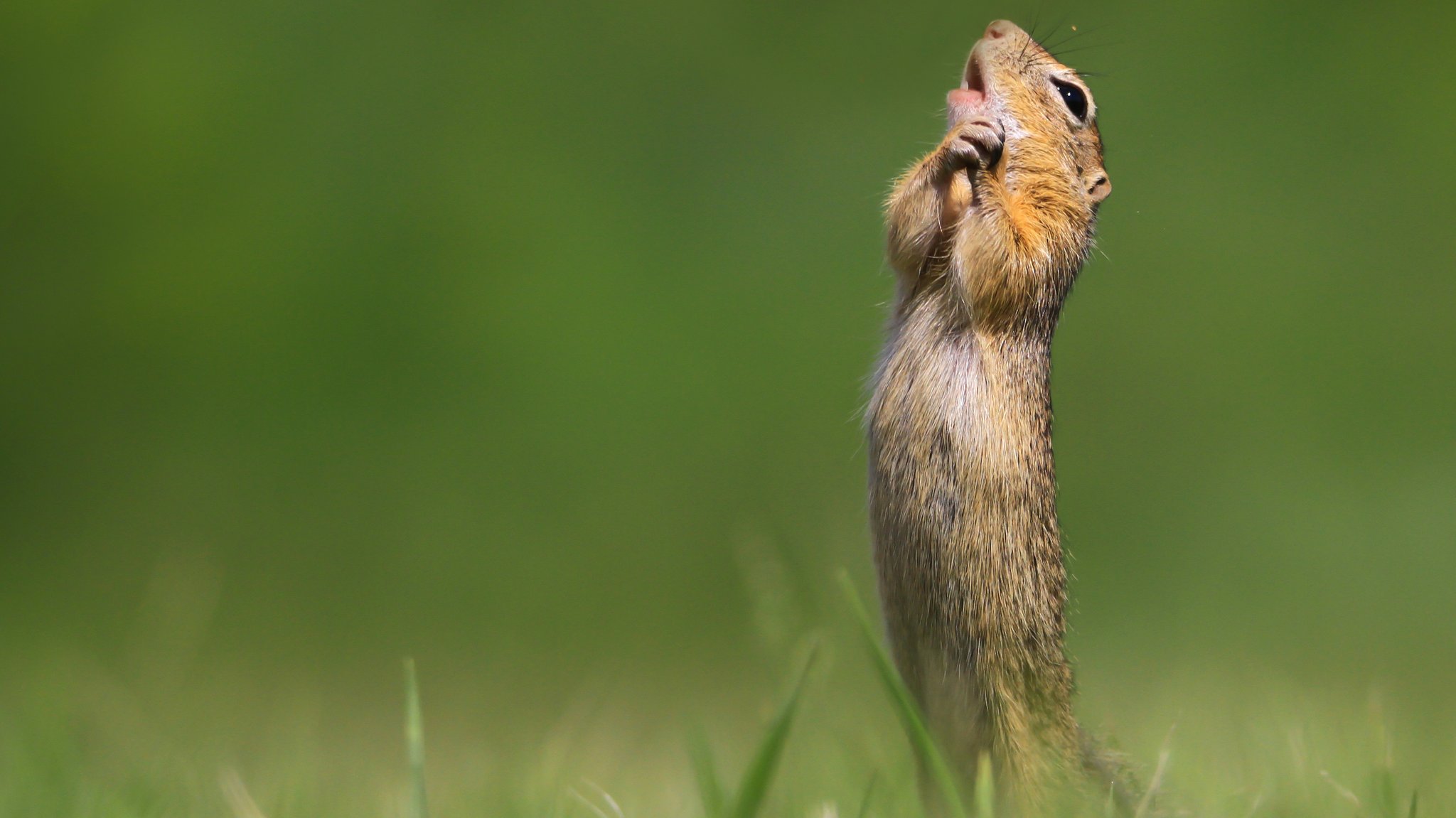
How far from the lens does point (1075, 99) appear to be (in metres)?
3.30

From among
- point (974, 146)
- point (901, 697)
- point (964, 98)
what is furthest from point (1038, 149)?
point (901, 697)

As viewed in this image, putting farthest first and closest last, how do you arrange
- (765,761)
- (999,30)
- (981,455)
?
1. (999,30)
2. (981,455)
3. (765,761)

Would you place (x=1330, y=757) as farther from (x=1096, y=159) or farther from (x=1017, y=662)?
(x=1096, y=159)

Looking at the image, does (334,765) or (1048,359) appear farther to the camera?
(334,765)

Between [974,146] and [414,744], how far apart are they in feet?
6.20

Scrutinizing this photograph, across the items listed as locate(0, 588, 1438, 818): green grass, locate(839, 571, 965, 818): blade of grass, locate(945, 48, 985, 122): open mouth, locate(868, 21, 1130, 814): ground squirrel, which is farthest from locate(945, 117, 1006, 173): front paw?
locate(839, 571, 965, 818): blade of grass

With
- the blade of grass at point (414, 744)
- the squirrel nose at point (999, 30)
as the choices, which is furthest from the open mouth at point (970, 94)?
the blade of grass at point (414, 744)

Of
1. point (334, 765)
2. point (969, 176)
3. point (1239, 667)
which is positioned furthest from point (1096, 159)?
point (334, 765)

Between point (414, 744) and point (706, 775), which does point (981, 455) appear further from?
point (414, 744)

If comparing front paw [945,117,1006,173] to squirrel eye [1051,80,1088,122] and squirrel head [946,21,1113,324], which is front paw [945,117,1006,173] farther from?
squirrel eye [1051,80,1088,122]

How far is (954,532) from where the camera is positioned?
2375mm

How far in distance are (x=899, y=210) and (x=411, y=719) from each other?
1.80 meters

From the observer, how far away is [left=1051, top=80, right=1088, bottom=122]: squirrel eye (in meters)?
3.29

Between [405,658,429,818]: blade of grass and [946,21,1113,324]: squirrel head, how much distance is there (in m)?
1.62
